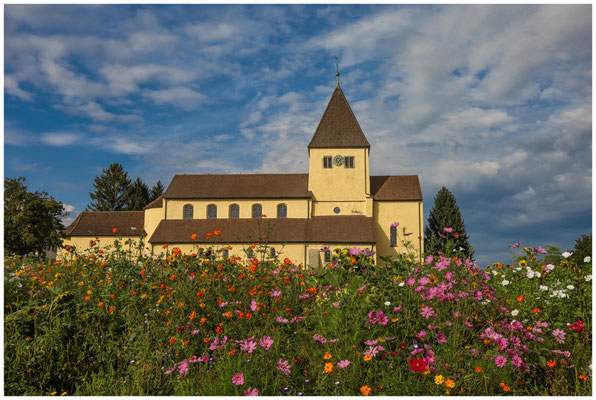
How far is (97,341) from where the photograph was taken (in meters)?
5.47

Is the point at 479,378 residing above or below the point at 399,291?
below

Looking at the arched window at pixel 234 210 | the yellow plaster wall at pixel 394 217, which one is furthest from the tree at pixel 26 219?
the yellow plaster wall at pixel 394 217

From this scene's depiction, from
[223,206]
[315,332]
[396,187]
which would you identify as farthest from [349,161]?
[315,332]

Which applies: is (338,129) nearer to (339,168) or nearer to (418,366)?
(339,168)

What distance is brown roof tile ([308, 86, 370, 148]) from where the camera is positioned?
39.0 m

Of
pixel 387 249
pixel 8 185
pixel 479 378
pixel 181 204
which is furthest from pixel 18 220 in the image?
pixel 479 378

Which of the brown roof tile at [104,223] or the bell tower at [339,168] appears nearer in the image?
the bell tower at [339,168]

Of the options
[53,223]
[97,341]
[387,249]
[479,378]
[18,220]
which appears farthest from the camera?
[387,249]

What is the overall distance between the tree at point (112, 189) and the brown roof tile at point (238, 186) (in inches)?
1014

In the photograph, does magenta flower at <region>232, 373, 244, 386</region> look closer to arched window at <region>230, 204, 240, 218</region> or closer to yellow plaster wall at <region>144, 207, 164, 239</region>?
arched window at <region>230, 204, 240, 218</region>

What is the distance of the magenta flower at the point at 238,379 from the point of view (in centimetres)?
384

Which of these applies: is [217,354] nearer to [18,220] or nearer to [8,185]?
[18,220]

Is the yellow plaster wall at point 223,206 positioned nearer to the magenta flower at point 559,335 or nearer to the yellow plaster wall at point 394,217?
the yellow plaster wall at point 394,217

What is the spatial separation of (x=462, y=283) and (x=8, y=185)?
31898 mm
